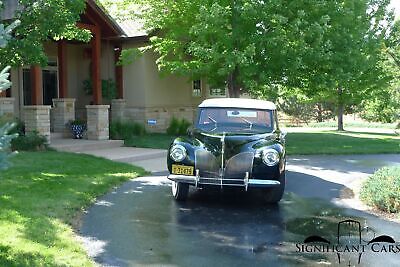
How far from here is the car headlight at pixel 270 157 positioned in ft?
23.9

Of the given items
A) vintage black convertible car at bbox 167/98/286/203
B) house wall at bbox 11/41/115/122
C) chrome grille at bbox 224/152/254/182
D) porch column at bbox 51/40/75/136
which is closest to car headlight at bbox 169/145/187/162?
vintage black convertible car at bbox 167/98/286/203

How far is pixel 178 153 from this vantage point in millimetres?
7566

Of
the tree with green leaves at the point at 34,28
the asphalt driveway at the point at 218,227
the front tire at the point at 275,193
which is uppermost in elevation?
the tree with green leaves at the point at 34,28

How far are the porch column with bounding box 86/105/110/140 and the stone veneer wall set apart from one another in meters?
3.45

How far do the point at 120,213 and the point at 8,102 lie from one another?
8153 millimetres

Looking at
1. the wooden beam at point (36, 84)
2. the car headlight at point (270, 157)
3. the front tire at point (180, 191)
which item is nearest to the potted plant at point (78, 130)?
the wooden beam at point (36, 84)

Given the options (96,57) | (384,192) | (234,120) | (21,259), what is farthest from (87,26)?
(21,259)

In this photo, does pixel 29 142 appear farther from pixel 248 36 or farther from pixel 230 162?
pixel 230 162

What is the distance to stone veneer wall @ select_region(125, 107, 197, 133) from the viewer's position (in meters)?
19.3

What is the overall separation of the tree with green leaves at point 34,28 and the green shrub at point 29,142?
378cm

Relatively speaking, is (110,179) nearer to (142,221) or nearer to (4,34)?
(142,221)

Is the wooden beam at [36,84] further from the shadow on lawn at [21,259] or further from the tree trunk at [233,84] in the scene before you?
the shadow on lawn at [21,259]

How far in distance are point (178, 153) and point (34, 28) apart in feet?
14.2

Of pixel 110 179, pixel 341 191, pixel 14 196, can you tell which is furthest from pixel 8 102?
pixel 341 191
